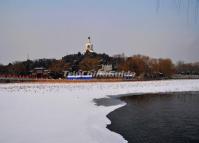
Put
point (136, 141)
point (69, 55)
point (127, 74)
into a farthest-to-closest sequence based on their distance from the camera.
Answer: point (69, 55)
point (127, 74)
point (136, 141)

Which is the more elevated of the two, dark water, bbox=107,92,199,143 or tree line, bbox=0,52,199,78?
tree line, bbox=0,52,199,78

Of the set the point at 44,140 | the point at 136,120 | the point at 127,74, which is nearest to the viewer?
the point at 44,140

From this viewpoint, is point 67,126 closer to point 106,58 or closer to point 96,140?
point 96,140

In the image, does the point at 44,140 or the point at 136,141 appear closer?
the point at 44,140

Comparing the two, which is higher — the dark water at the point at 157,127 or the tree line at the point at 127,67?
the tree line at the point at 127,67

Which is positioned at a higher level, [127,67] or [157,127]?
[127,67]

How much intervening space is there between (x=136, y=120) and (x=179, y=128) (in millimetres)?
3537

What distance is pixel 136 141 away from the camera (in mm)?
14273

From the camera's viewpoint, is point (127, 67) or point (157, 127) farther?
point (127, 67)

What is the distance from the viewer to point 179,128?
17406mm

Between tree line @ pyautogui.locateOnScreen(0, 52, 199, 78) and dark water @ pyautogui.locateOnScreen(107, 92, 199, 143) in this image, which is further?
tree line @ pyautogui.locateOnScreen(0, 52, 199, 78)

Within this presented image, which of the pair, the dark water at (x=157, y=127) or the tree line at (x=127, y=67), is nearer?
the dark water at (x=157, y=127)

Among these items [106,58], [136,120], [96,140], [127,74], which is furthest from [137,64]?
[96,140]

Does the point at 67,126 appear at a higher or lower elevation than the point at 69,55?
lower
